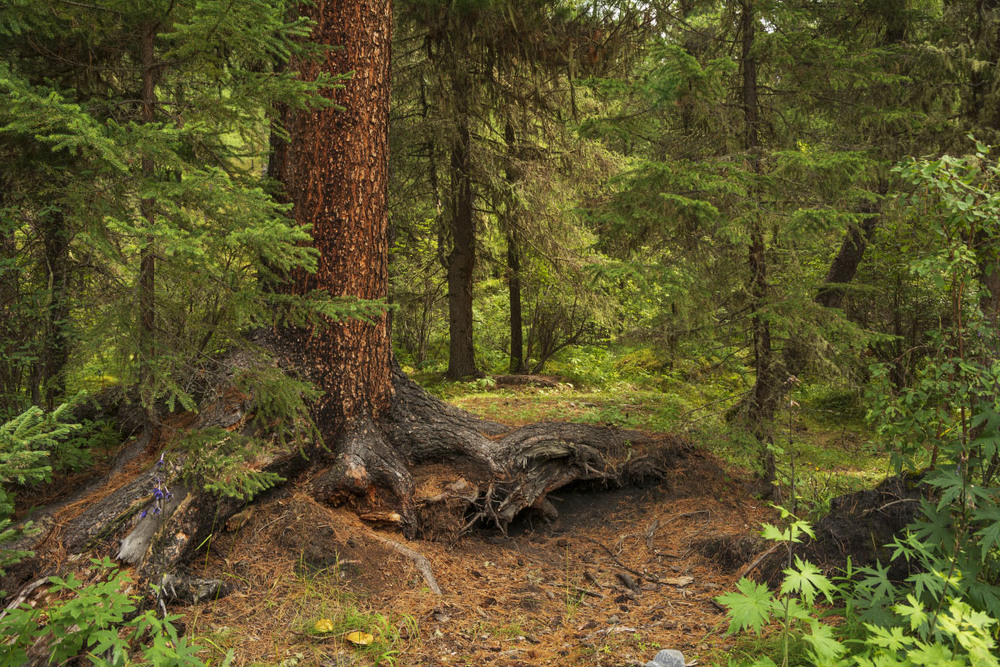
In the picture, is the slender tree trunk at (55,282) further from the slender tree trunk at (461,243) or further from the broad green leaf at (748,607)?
the slender tree trunk at (461,243)

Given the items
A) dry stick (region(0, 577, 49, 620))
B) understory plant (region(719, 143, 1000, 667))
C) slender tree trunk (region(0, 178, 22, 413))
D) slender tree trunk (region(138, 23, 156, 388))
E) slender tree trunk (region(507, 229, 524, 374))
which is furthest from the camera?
slender tree trunk (region(507, 229, 524, 374))

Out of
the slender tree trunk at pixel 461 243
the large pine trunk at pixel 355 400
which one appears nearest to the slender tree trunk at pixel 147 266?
the large pine trunk at pixel 355 400

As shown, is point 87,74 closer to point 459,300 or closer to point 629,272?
point 629,272

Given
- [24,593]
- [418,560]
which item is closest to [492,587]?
[418,560]

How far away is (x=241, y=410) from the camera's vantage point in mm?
4297

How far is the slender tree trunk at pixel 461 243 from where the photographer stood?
957 cm

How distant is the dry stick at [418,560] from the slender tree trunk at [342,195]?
0.92 metres

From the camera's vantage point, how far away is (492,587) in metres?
4.12

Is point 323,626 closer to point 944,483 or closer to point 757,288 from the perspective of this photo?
point 944,483

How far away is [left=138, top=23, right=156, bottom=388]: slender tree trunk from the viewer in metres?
3.42

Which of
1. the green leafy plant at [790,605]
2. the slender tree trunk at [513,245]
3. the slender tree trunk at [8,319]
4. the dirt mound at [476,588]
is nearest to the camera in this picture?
the green leafy plant at [790,605]

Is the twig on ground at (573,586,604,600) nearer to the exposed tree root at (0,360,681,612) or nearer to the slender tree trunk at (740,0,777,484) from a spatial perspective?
the exposed tree root at (0,360,681,612)

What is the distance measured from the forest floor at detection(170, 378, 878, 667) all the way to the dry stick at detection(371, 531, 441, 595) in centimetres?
4

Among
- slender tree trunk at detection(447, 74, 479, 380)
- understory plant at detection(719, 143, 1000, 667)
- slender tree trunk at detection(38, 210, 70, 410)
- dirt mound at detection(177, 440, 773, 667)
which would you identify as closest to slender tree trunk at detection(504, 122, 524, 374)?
slender tree trunk at detection(447, 74, 479, 380)
